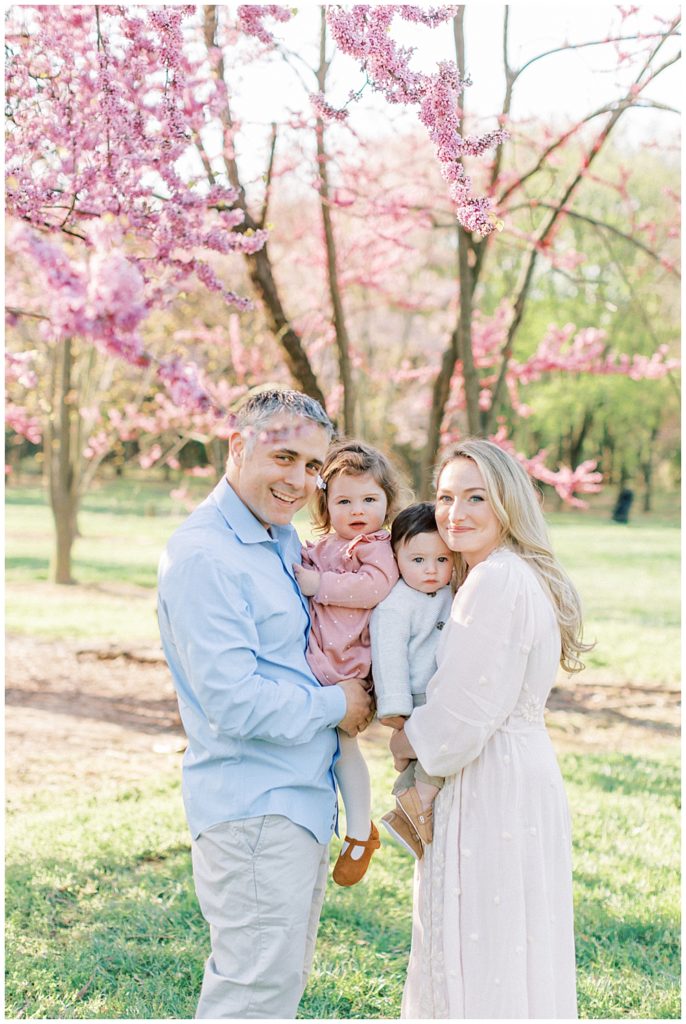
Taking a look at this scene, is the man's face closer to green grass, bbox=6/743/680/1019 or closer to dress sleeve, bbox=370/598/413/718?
dress sleeve, bbox=370/598/413/718

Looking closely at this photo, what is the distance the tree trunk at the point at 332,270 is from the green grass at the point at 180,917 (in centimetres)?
243

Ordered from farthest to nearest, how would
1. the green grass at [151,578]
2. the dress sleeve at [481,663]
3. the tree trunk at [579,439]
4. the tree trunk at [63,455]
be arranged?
the tree trunk at [579,439]
the tree trunk at [63,455]
the green grass at [151,578]
the dress sleeve at [481,663]

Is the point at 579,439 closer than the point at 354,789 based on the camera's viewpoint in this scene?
No

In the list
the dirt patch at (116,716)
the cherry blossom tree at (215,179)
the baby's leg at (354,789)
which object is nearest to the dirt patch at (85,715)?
the dirt patch at (116,716)

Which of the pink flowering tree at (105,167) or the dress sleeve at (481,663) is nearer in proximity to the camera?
the dress sleeve at (481,663)

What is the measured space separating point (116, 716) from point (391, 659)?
517cm

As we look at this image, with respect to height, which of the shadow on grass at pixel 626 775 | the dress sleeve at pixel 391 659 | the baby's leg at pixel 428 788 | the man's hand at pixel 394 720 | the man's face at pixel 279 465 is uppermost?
the man's face at pixel 279 465

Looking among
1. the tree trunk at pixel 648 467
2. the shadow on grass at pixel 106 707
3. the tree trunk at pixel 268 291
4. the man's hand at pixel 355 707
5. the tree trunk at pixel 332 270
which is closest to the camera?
the man's hand at pixel 355 707

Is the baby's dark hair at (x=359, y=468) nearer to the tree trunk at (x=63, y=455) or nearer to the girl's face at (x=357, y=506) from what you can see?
the girl's face at (x=357, y=506)

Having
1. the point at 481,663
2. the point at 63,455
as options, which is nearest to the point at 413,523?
the point at 481,663

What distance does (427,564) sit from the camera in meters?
2.55

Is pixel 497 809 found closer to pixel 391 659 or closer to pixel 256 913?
pixel 391 659

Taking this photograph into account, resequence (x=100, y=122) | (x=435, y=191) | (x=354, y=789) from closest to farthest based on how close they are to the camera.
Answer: (x=354, y=789) < (x=100, y=122) < (x=435, y=191)

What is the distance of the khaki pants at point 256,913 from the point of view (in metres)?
2.22
